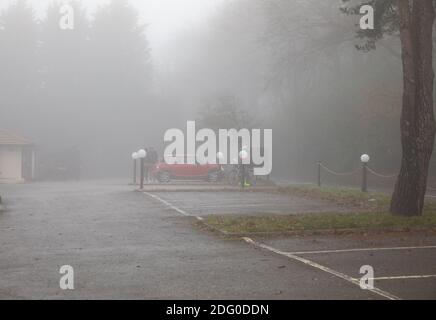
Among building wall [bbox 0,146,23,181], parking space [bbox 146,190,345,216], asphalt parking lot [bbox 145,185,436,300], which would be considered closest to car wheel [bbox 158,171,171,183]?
parking space [bbox 146,190,345,216]

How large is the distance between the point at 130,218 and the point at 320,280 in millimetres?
7762

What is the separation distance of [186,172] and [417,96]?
774 inches

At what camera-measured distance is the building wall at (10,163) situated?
38344mm

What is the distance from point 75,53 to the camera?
55219 mm

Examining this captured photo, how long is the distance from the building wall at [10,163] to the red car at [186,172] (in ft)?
37.2

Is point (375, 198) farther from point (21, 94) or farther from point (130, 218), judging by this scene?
point (21, 94)

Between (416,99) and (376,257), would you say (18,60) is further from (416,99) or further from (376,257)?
(376,257)

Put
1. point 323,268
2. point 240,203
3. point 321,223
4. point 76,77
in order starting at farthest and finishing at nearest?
point 76,77 < point 240,203 < point 321,223 < point 323,268

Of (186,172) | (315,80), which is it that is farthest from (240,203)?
(315,80)

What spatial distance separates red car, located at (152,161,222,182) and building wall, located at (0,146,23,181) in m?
11.4

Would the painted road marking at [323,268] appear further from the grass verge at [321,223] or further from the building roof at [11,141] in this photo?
the building roof at [11,141]

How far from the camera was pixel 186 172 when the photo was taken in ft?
106

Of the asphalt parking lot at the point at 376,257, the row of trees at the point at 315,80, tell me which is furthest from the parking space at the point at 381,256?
the row of trees at the point at 315,80

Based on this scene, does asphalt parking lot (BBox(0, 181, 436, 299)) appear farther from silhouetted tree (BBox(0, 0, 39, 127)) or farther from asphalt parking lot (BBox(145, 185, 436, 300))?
silhouetted tree (BBox(0, 0, 39, 127))
